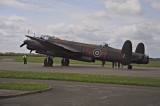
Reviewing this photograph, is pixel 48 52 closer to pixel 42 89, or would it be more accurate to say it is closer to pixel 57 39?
pixel 57 39

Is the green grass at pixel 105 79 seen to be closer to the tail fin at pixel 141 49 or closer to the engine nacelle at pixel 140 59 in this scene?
the engine nacelle at pixel 140 59

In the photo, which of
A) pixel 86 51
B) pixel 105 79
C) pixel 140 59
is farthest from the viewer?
pixel 86 51

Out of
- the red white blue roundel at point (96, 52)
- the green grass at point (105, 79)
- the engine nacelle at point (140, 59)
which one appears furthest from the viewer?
the red white blue roundel at point (96, 52)

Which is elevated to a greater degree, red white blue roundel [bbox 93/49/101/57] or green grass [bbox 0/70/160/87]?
red white blue roundel [bbox 93/49/101/57]

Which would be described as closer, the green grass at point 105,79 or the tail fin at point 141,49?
the green grass at point 105,79

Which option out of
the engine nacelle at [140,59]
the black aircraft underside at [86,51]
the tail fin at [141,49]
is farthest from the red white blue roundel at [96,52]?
the tail fin at [141,49]

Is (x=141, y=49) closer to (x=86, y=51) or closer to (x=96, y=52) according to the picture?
(x=96, y=52)

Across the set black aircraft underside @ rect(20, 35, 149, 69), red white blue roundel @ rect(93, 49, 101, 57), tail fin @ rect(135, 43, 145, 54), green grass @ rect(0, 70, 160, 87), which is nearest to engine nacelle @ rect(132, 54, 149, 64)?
black aircraft underside @ rect(20, 35, 149, 69)

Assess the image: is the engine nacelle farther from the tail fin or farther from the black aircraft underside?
the tail fin

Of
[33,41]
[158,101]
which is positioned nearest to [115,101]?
[158,101]

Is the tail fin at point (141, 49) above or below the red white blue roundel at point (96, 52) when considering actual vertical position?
above

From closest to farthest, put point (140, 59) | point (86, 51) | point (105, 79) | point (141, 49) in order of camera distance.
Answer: point (105, 79), point (140, 59), point (86, 51), point (141, 49)

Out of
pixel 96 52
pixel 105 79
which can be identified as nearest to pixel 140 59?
pixel 96 52

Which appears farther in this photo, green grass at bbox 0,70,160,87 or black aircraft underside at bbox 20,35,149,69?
black aircraft underside at bbox 20,35,149,69
